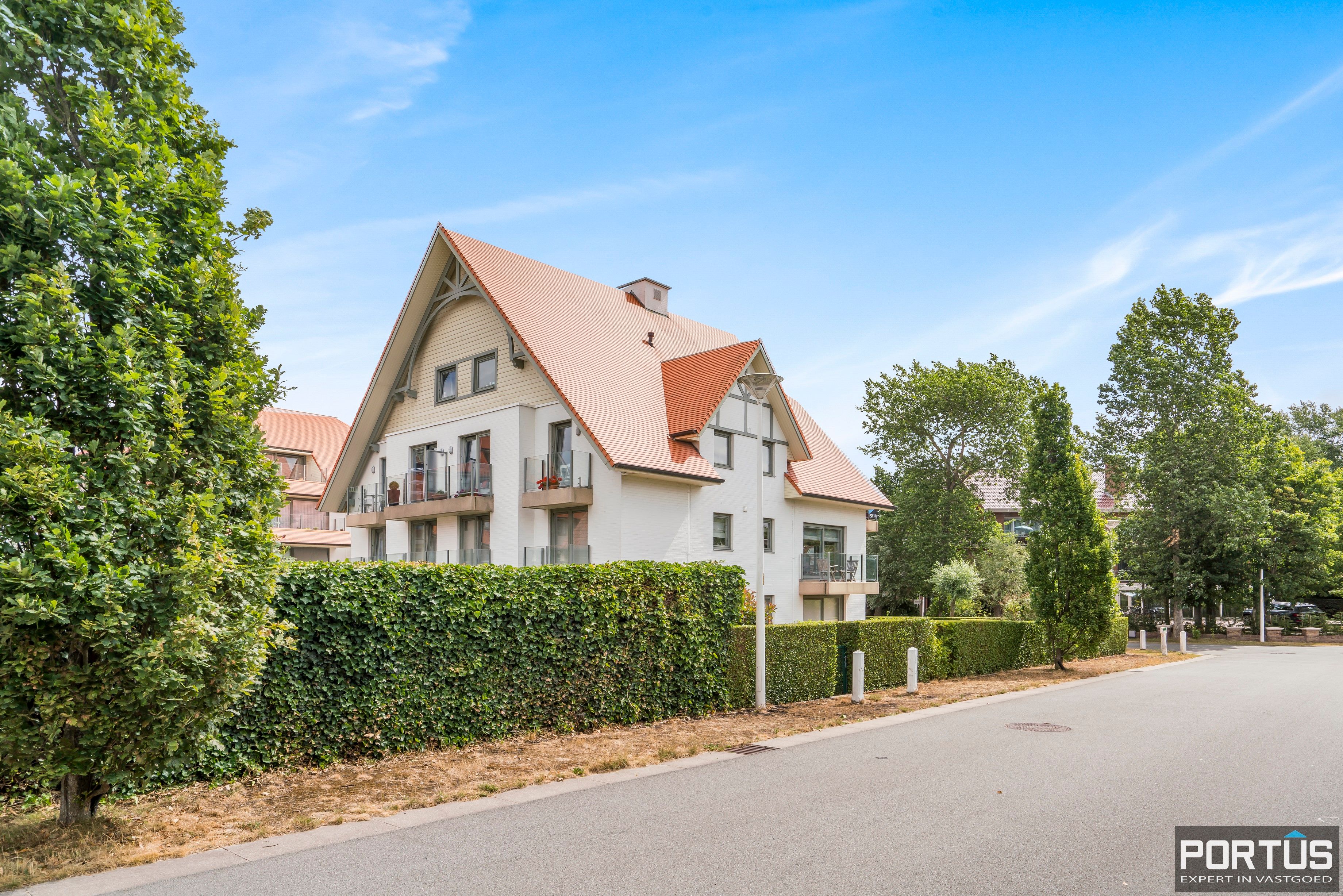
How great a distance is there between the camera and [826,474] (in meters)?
33.9

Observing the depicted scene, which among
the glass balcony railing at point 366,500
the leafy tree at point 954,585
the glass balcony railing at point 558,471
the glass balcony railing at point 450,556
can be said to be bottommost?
the leafy tree at point 954,585

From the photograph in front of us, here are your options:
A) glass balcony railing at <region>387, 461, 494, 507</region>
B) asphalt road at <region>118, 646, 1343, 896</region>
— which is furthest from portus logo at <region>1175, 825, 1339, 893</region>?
glass balcony railing at <region>387, 461, 494, 507</region>

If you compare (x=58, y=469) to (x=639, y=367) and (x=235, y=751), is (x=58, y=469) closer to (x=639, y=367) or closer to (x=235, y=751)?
(x=235, y=751)

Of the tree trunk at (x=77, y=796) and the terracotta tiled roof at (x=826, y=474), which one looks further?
the terracotta tiled roof at (x=826, y=474)

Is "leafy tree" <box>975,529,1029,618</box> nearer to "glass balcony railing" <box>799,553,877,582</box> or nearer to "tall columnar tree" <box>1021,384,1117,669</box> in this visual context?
"glass balcony railing" <box>799,553,877,582</box>

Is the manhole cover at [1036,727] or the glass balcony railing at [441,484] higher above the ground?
the glass balcony railing at [441,484]

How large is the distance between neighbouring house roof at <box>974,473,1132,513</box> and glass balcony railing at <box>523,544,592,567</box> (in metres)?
24.6

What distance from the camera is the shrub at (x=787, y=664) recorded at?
51.1 ft

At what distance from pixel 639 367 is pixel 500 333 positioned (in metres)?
4.46

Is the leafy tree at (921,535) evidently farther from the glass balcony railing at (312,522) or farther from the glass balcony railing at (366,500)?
the glass balcony railing at (312,522)

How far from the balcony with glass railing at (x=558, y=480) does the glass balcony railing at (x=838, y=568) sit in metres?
10.4

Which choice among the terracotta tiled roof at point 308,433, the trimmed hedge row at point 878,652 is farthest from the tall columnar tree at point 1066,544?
the terracotta tiled roof at point 308,433

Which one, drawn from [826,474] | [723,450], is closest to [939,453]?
[826,474]

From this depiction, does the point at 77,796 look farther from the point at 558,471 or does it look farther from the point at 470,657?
the point at 558,471
